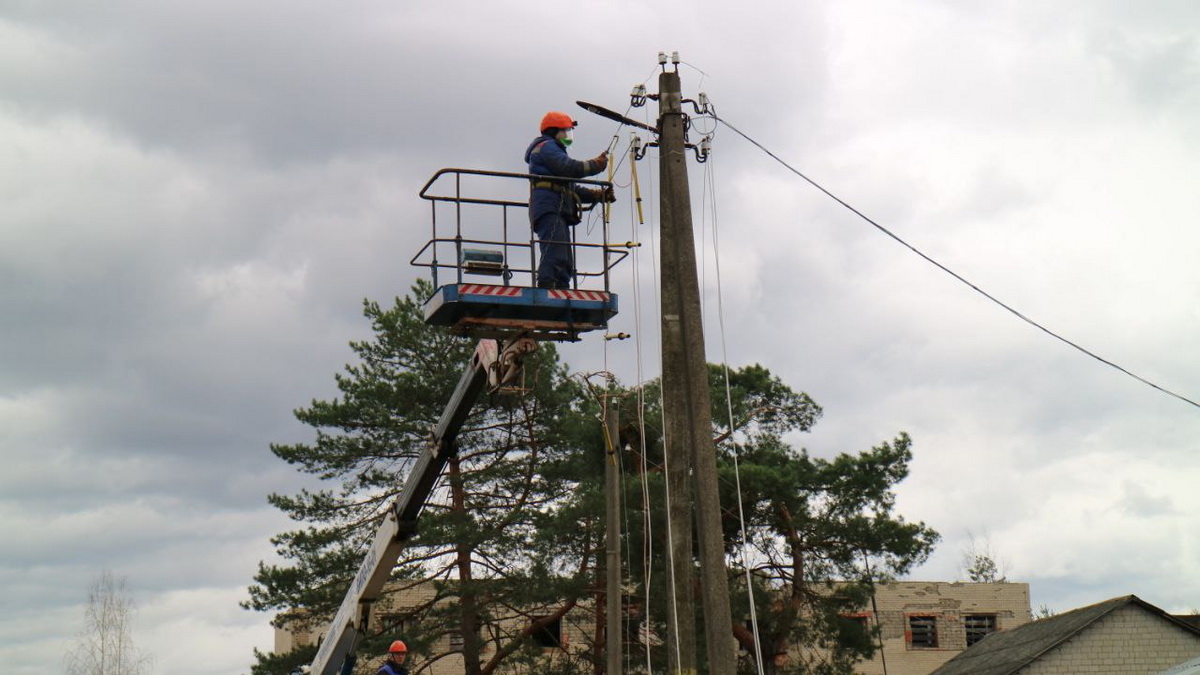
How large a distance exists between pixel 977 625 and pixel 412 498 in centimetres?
3852

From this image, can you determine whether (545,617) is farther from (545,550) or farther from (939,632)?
(939,632)

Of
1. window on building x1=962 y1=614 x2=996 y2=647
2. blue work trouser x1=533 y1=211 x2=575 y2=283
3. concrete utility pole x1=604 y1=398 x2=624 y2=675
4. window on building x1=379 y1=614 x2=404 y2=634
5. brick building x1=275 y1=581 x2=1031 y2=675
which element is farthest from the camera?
window on building x1=962 y1=614 x2=996 y2=647

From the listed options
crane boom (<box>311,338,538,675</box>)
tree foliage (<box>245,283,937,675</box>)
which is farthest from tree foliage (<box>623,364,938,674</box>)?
crane boom (<box>311,338,538,675</box>)

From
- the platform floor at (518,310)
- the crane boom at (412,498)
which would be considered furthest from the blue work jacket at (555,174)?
the crane boom at (412,498)

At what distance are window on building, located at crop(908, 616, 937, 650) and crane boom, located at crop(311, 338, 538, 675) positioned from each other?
35.2 metres

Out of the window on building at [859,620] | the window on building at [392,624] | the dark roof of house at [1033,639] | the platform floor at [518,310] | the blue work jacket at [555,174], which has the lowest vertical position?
the dark roof of house at [1033,639]

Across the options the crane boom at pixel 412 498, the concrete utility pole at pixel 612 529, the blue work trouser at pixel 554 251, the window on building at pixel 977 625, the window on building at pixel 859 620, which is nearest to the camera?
the crane boom at pixel 412 498

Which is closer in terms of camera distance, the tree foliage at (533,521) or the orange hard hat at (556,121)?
the orange hard hat at (556,121)

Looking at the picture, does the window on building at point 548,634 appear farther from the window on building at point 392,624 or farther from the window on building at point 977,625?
the window on building at point 977,625

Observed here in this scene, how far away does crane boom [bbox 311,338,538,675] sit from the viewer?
41.3ft

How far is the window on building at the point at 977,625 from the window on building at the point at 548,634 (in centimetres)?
2170

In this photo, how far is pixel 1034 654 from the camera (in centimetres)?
2827

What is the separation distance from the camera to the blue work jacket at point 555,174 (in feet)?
42.9

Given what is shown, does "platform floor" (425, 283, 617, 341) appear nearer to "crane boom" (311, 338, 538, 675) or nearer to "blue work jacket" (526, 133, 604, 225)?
"crane boom" (311, 338, 538, 675)
